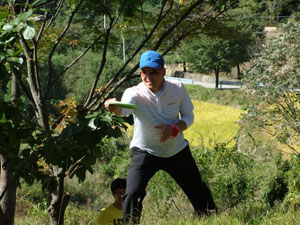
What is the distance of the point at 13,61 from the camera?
2279 millimetres

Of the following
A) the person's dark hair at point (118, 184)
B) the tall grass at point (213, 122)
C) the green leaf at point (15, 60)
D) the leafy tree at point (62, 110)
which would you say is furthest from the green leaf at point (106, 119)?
the tall grass at point (213, 122)

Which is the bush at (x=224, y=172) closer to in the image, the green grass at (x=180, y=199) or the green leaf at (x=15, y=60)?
the green grass at (x=180, y=199)

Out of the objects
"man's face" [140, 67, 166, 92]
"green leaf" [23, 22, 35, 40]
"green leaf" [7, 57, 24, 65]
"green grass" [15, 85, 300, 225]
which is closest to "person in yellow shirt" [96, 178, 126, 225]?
"green grass" [15, 85, 300, 225]

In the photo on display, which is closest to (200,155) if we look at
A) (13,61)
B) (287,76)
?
(287,76)

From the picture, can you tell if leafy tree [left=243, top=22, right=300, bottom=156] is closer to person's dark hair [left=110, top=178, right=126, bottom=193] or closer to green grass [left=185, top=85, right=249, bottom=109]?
person's dark hair [left=110, top=178, right=126, bottom=193]

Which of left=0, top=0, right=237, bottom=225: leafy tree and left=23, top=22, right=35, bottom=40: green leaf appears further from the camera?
left=0, top=0, right=237, bottom=225: leafy tree

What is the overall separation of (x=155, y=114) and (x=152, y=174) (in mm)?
414

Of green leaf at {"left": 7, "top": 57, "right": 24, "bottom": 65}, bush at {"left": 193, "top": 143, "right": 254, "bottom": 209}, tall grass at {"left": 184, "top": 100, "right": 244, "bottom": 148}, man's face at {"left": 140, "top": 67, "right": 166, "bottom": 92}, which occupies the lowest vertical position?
tall grass at {"left": 184, "top": 100, "right": 244, "bottom": 148}

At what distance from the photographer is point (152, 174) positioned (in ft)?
10.9

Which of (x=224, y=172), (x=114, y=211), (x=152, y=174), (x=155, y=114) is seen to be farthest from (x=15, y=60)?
(x=224, y=172)

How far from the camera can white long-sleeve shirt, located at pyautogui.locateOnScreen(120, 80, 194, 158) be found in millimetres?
3215

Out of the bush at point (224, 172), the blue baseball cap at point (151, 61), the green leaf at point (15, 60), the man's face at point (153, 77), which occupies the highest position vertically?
the green leaf at point (15, 60)

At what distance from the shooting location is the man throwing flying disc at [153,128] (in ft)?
10.4

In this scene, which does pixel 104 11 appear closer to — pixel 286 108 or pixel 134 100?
pixel 134 100
